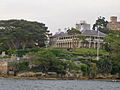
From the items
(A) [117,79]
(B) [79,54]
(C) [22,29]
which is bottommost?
(A) [117,79]

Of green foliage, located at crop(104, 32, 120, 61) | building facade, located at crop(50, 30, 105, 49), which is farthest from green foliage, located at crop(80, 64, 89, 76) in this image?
building facade, located at crop(50, 30, 105, 49)

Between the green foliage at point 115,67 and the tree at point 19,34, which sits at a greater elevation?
the tree at point 19,34

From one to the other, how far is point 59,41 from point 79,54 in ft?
119

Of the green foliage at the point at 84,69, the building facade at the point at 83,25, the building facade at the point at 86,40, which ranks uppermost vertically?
the building facade at the point at 83,25

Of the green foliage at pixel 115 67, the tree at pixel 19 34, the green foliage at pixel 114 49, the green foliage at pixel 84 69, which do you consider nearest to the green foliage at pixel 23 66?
the tree at pixel 19 34

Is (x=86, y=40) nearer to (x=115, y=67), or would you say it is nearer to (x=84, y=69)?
(x=115, y=67)

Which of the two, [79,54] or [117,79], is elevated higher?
[79,54]

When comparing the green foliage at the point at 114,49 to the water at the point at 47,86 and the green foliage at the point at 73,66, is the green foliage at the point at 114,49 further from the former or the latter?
the water at the point at 47,86

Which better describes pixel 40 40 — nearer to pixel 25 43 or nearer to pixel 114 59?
pixel 25 43

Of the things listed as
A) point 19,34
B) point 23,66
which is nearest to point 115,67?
point 23,66

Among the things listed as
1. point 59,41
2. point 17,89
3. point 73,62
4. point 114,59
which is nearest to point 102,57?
point 114,59

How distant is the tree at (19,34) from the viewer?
129 metres

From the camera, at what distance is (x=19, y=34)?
5064 inches

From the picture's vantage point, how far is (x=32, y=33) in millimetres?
131250
